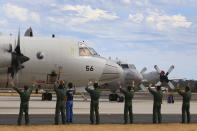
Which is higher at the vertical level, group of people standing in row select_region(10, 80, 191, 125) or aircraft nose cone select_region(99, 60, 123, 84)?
aircraft nose cone select_region(99, 60, 123, 84)

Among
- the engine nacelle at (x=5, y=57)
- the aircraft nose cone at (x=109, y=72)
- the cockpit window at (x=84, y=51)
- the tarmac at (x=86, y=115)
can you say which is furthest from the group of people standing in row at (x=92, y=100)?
the aircraft nose cone at (x=109, y=72)

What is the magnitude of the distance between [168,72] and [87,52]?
30.6 m

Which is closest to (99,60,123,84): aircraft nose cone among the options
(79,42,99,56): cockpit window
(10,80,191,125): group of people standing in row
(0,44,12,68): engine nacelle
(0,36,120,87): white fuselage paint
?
(0,36,120,87): white fuselage paint

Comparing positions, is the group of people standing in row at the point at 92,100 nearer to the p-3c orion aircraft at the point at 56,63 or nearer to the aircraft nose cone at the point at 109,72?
the p-3c orion aircraft at the point at 56,63

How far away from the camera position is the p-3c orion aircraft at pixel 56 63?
30.4 m

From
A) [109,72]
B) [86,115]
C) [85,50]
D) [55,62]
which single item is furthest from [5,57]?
[109,72]

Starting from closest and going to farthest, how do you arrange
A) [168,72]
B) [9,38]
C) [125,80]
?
[9,38] → [125,80] → [168,72]

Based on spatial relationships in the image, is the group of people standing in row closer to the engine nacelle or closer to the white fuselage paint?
the engine nacelle

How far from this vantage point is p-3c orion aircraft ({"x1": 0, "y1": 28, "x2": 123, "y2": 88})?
30.4 m

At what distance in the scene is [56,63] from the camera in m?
30.8

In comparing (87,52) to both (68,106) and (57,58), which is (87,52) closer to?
(57,58)

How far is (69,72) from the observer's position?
1227 inches

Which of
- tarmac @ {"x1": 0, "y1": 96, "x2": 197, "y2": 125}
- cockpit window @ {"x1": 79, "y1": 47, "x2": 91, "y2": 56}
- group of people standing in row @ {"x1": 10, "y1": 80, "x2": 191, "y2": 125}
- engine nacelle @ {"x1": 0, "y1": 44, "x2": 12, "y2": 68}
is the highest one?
cockpit window @ {"x1": 79, "y1": 47, "x2": 91, "y2": 56}
